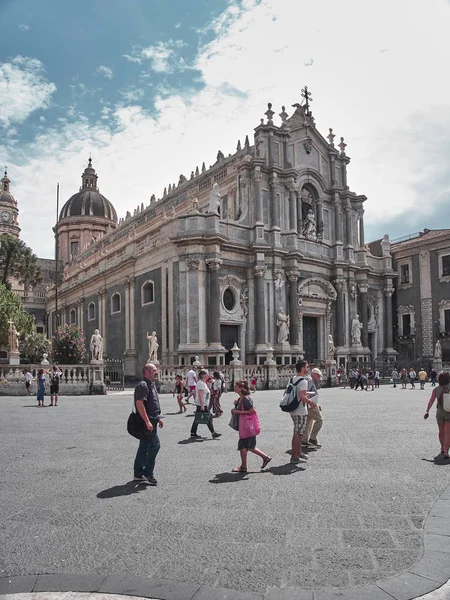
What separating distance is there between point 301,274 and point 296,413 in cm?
3036

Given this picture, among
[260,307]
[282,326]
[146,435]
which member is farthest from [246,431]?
[282,326]

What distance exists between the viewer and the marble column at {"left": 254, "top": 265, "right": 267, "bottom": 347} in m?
34.9

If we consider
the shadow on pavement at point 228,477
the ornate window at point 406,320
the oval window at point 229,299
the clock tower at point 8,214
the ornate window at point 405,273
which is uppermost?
the clock tower at point 8,214

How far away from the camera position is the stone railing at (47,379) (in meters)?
25.6

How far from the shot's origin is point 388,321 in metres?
45.1

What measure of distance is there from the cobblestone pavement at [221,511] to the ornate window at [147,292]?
24925 mm

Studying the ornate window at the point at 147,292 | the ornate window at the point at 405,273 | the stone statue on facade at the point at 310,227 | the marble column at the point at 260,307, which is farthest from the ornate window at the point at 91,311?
the ornate window at the point at 405,273

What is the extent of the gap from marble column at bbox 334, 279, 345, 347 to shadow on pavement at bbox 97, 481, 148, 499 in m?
34.5

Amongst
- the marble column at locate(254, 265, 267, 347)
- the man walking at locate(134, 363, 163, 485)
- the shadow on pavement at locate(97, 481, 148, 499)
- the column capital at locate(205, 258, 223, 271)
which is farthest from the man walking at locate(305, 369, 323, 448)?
the marble column at locate(254, 265, 267, 347)

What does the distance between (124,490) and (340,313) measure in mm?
35232

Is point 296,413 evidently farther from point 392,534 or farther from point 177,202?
point 177,202

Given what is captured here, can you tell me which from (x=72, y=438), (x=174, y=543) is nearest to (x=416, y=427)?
(x=72, y=438)

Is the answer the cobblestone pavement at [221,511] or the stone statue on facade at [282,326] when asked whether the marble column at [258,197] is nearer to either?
the stone statue on facade at [282,326]

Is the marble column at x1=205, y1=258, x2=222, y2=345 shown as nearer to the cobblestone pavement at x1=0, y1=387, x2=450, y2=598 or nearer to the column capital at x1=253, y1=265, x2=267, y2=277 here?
the column capital at x1=253, y1=265, x2=267, y2=277
